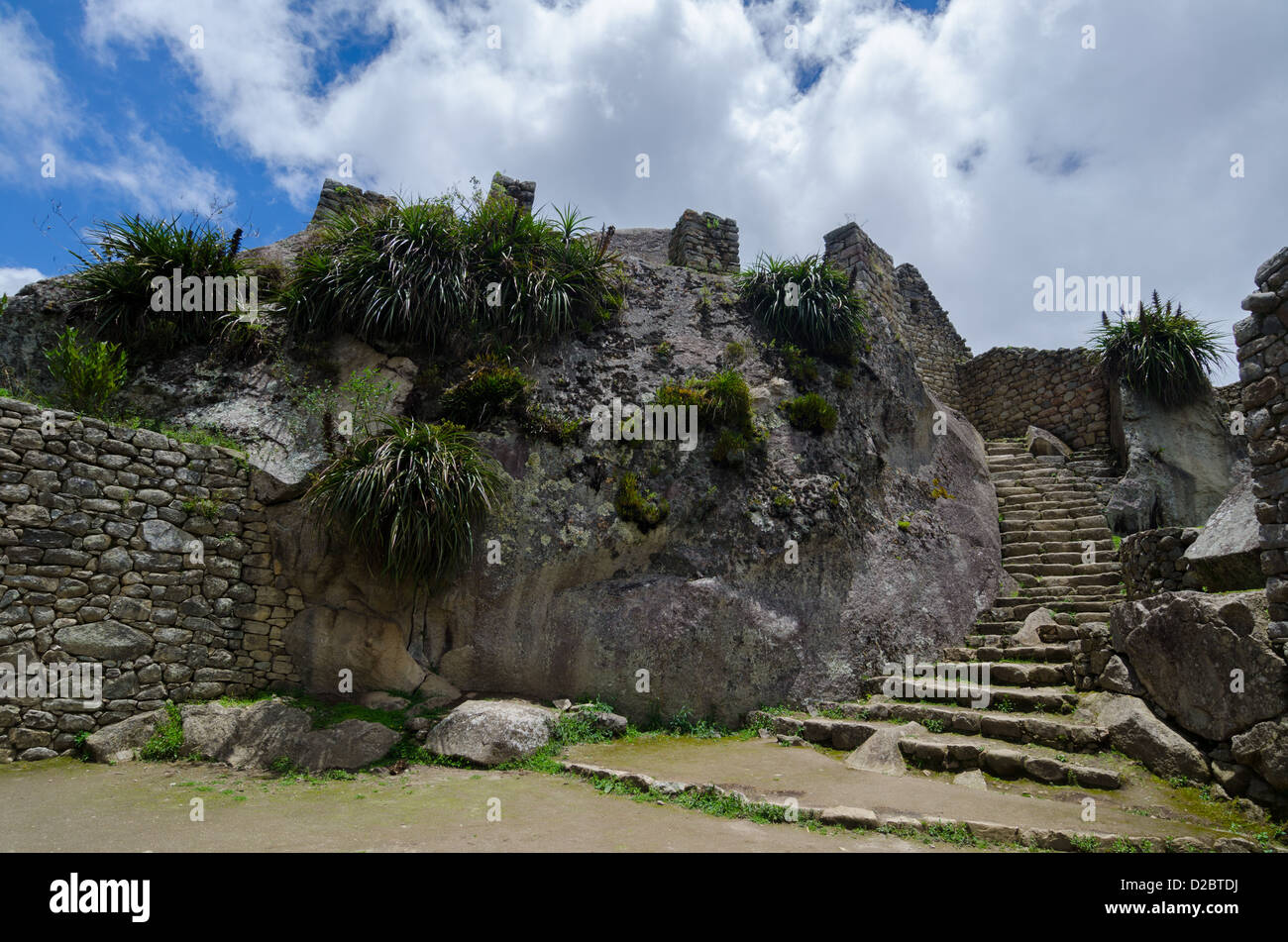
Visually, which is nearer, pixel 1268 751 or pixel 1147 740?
pixel 1268 751

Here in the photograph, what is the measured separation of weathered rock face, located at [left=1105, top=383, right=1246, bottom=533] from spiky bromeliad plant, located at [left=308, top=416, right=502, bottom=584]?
9989 millimetres

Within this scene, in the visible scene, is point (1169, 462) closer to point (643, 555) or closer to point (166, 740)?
point (643, 555)

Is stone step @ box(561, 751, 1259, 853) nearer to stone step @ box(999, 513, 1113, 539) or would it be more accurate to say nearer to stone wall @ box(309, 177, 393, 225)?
stone step @ box(999, 513, 1113, 539)

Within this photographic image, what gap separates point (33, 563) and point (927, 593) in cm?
1024

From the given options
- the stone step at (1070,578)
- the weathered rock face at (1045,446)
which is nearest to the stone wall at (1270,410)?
the stone step at (1070,578)

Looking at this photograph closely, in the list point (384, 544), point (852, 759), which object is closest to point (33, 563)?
point (384, 544)

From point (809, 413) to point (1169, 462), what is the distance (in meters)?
6.94

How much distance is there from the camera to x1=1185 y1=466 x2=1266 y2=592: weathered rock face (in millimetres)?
6277

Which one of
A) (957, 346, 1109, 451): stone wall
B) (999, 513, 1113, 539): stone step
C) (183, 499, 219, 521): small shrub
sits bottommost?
(999, 513, 1113, 539): stone step

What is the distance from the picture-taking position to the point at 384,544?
7855 mm

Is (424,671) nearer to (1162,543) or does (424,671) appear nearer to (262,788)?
(262,788)

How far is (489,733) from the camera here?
696cm
